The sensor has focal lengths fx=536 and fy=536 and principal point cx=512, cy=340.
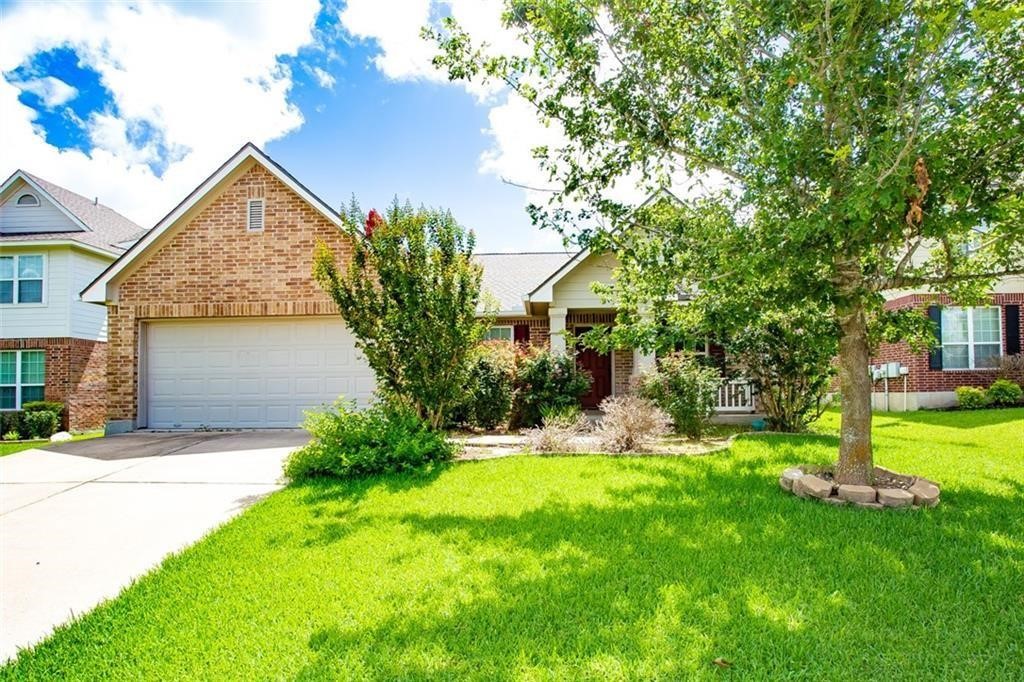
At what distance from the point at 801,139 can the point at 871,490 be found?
3487 mm

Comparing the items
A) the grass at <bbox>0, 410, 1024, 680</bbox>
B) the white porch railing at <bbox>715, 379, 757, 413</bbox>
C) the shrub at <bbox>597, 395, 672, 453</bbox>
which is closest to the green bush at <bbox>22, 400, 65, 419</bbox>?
the grass at <bbox>0, 410, 1024, 680</bbox>

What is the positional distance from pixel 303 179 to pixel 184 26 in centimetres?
611

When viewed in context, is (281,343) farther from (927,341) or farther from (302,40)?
(927,341)

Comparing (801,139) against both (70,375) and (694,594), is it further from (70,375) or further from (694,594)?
(70,375)

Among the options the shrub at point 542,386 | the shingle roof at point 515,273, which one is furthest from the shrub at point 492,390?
the shingle roof at point 515,273

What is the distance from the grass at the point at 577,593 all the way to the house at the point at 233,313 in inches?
276

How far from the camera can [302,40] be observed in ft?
30.6

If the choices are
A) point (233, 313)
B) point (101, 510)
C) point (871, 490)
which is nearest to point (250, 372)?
point (233, 313)

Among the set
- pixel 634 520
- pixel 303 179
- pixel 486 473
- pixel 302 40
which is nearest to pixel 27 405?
pixel 303 179

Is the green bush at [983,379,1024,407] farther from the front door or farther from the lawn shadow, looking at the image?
the lawn shadow

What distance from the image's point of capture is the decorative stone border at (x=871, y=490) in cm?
523

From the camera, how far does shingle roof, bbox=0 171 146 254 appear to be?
613 inches

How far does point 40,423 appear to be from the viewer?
14.3 metres

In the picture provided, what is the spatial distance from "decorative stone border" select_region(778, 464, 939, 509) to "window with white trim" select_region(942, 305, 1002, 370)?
11.9m
